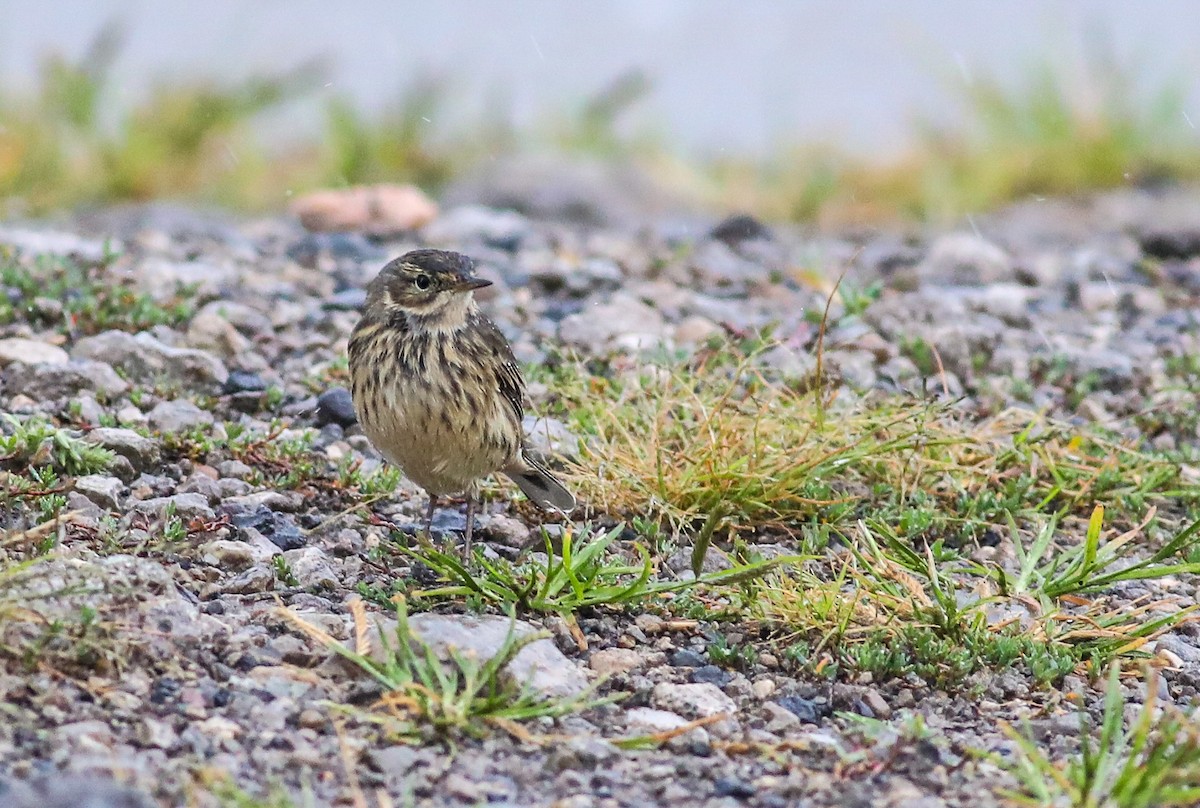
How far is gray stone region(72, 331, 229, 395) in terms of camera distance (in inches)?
272

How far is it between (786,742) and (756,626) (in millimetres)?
822

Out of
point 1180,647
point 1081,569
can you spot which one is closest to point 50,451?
point 1081,569

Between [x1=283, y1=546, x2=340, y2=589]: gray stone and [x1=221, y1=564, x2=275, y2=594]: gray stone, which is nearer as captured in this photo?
[x1=221, y1=564, x2=275, y2=594]: gray stone

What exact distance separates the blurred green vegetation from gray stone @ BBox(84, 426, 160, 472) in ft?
16.4

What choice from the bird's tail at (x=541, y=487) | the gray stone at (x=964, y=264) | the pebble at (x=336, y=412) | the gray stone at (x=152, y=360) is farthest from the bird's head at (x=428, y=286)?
the gray stone at (x=964, y=264)

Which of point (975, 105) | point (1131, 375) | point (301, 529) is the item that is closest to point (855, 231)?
point (975, 105)

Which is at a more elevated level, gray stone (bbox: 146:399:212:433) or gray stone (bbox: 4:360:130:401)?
A: gray stone (bbox: 4:360:130:401)

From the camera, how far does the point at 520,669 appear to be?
4.39 meters

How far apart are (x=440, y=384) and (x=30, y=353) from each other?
7.28ft

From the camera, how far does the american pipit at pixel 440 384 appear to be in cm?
554

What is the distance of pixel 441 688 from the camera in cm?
423

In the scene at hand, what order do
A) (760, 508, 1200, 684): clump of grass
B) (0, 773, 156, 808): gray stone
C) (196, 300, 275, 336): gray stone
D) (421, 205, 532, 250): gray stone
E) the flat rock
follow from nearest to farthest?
(0, 773, 156, 808): gray stone, (760, 508, 1200, 684): clump of grass, (196, 300, 275, 336): gray stone, (421, 205, 532, 250): gray stone, the flat rock

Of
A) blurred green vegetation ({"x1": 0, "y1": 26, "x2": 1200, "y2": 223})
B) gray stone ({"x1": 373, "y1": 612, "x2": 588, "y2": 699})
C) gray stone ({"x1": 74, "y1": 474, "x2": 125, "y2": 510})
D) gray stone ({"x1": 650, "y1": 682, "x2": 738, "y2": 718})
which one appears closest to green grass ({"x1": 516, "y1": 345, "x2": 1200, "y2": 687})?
gray stone ({"x1": 650, "y1": 682, "x2": 738, "y2": 718})

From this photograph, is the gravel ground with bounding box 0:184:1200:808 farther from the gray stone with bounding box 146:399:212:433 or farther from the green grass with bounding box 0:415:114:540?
the green grass with bounding box 0:415:114:540
